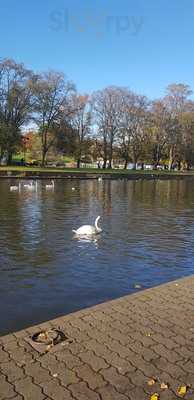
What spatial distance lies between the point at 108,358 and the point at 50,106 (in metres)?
70.8

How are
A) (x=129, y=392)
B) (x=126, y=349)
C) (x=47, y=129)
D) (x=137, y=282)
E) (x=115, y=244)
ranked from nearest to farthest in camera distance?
(x=129, y=392) < (x=126, y=349) < (x=137, y=282) < (x=115, y=244) < (x=47, y=129)

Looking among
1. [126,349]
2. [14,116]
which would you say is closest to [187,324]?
[126,349]

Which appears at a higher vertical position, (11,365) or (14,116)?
(14,116)

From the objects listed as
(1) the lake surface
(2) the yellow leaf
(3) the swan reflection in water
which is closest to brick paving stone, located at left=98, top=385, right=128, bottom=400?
(2) the yellow leaf

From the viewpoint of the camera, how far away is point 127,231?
1683 centimetres

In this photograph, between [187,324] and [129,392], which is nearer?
[129,392]

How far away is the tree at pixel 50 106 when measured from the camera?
234 feet

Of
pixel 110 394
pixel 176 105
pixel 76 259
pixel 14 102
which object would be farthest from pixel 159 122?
pixel 110 394

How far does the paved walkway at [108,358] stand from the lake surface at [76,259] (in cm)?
148

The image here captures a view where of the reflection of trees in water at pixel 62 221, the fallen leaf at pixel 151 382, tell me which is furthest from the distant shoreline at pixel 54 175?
the fallen leaf at pixel 151 382

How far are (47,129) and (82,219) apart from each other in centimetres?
5893

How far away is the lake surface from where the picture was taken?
850 centimetres

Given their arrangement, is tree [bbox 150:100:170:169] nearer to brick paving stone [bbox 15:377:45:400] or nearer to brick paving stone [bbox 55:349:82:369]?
brick paving stone [bbox 55:349:82:369]

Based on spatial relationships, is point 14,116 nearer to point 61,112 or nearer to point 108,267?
point 61,112
